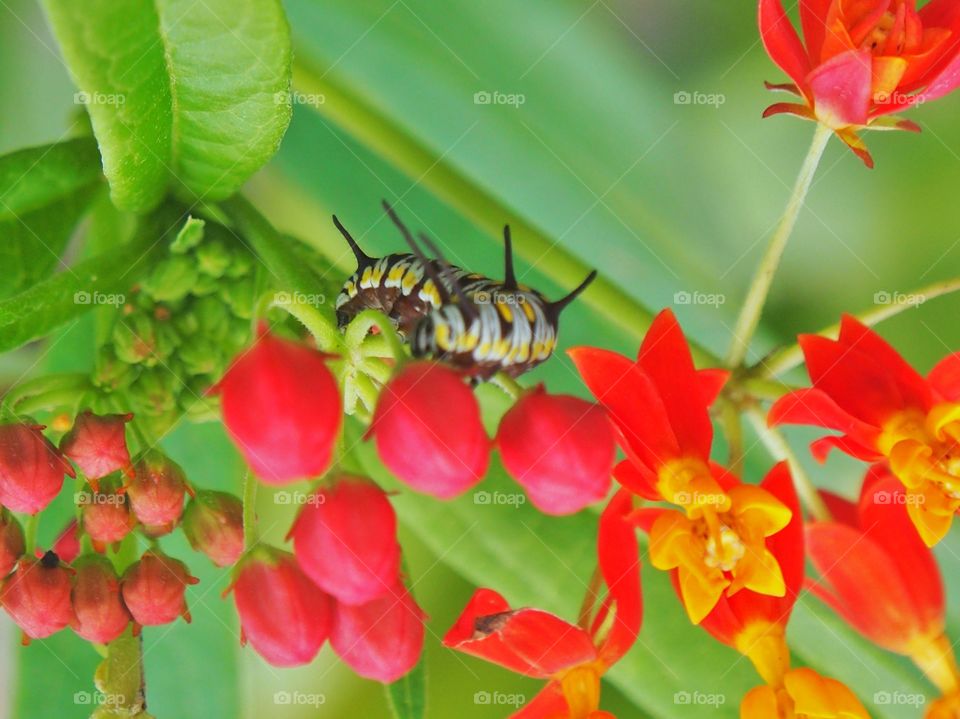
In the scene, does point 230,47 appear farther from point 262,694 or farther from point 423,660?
point 262,694

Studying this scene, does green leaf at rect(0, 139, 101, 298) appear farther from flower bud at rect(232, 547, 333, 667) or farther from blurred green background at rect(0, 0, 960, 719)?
flower bud at rect(232, 547, 333, 667)
